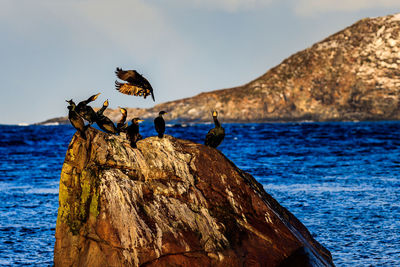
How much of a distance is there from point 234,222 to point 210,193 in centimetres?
67

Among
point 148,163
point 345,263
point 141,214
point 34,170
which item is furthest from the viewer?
point 34,170

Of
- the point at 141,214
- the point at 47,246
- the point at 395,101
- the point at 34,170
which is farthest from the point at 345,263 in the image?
the point at 395,101

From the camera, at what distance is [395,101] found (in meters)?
193

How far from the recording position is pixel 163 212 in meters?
8.95

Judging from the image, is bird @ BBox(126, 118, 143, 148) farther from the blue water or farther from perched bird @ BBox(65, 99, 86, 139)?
the blue water

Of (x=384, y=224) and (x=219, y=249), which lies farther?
(x=384, y=224)

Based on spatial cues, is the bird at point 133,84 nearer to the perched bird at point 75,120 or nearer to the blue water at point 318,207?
the perched bird at point 75,120

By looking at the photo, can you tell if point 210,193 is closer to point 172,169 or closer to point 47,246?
point 172,169

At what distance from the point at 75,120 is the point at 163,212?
252 cm

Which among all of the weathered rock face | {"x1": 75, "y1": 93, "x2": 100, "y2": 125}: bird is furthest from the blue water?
{"x1": 75, "y1": 93, "x2": 100, "y2": 125}: bird

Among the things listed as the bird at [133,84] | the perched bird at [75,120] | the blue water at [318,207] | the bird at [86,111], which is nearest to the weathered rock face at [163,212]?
the perched bird at [75,120]

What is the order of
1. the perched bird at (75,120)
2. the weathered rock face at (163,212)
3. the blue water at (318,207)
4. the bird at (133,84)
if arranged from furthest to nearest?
the blue water at (318,207)
the bird at (133,84)
the perched bird at (75,120)
the weathered rock face at (163,212)

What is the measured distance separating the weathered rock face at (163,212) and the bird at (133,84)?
172cm

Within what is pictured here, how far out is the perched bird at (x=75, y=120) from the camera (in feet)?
31.4
